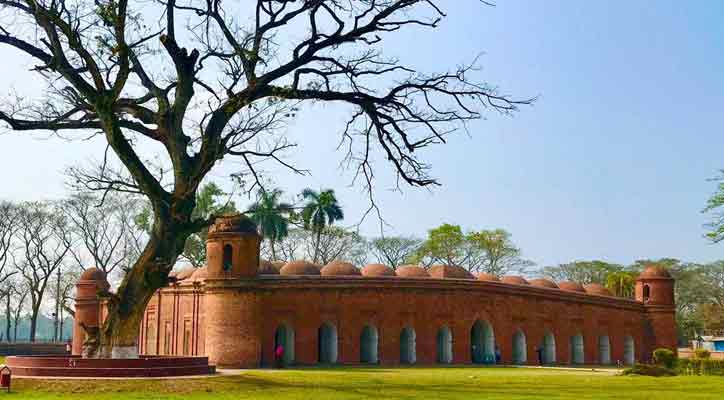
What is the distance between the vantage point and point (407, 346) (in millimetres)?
36344

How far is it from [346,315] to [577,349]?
43.5 ft

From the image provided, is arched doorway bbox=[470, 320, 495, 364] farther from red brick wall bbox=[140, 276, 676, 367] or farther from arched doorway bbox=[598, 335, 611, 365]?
arched doorway bbox=[598, 335, 611, 365]

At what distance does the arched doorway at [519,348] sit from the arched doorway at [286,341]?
1048 cm

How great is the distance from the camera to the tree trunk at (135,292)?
1998cm

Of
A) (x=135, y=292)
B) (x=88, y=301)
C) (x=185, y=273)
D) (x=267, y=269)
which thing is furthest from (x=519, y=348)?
(x=135, y=292)

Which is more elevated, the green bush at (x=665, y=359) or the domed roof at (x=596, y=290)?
the domed roof at (x=596, y=290)

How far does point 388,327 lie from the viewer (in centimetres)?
3528

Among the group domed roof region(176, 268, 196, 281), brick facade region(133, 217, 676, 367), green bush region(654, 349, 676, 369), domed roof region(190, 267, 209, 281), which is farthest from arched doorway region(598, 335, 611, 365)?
domed roof region(176, 268, 196, 281)

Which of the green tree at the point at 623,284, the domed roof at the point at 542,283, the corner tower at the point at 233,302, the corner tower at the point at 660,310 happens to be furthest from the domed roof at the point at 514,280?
the green tree at the point at 623,284

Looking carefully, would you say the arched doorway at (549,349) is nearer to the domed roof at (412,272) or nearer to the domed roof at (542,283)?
the domed roof at (542,283)

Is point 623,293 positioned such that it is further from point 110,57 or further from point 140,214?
point 110,57

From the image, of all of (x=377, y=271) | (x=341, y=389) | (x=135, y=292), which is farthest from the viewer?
(x=377, y=271)

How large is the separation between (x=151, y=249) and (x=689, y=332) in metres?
55.7

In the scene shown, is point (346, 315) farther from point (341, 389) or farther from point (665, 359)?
point (341, 389)
